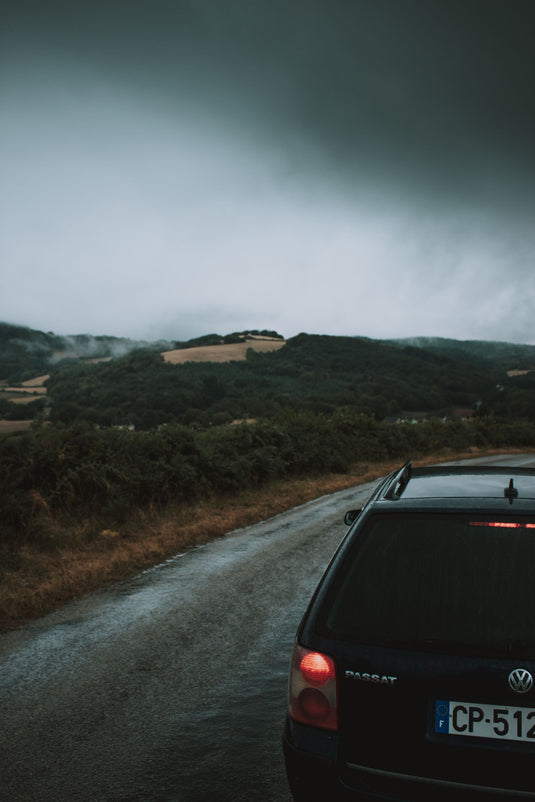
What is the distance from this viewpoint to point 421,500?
102 inches

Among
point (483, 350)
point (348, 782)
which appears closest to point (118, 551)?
point (348, 782)

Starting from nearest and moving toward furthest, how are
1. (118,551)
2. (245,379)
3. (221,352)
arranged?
(118,551), (245,379), (221,352)

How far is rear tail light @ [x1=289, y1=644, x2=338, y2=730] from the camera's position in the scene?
2234 mm

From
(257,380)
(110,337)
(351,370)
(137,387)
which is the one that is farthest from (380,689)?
(110,337)

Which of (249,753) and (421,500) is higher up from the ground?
(421,500)

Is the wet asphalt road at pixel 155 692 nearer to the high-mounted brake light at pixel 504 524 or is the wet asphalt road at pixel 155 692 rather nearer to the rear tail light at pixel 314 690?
the rear tail light at pixel 314 690

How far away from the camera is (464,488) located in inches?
110

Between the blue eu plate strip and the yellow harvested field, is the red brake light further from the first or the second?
the yellow harvested field

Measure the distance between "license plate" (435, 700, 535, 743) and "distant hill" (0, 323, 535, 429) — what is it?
447 inches

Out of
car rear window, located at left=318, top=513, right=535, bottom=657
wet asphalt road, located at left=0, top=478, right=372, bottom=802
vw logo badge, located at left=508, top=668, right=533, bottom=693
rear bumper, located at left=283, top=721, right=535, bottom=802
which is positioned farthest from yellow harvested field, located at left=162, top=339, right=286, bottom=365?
vw logo badge, located at left=508, top=668, right=533, bottom=693

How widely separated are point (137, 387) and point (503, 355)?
9648cm

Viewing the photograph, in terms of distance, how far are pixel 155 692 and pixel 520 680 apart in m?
2.90

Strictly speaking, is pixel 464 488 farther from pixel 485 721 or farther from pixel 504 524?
pixel 485 721

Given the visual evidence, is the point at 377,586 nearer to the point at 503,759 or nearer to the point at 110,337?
the point at 503,759
